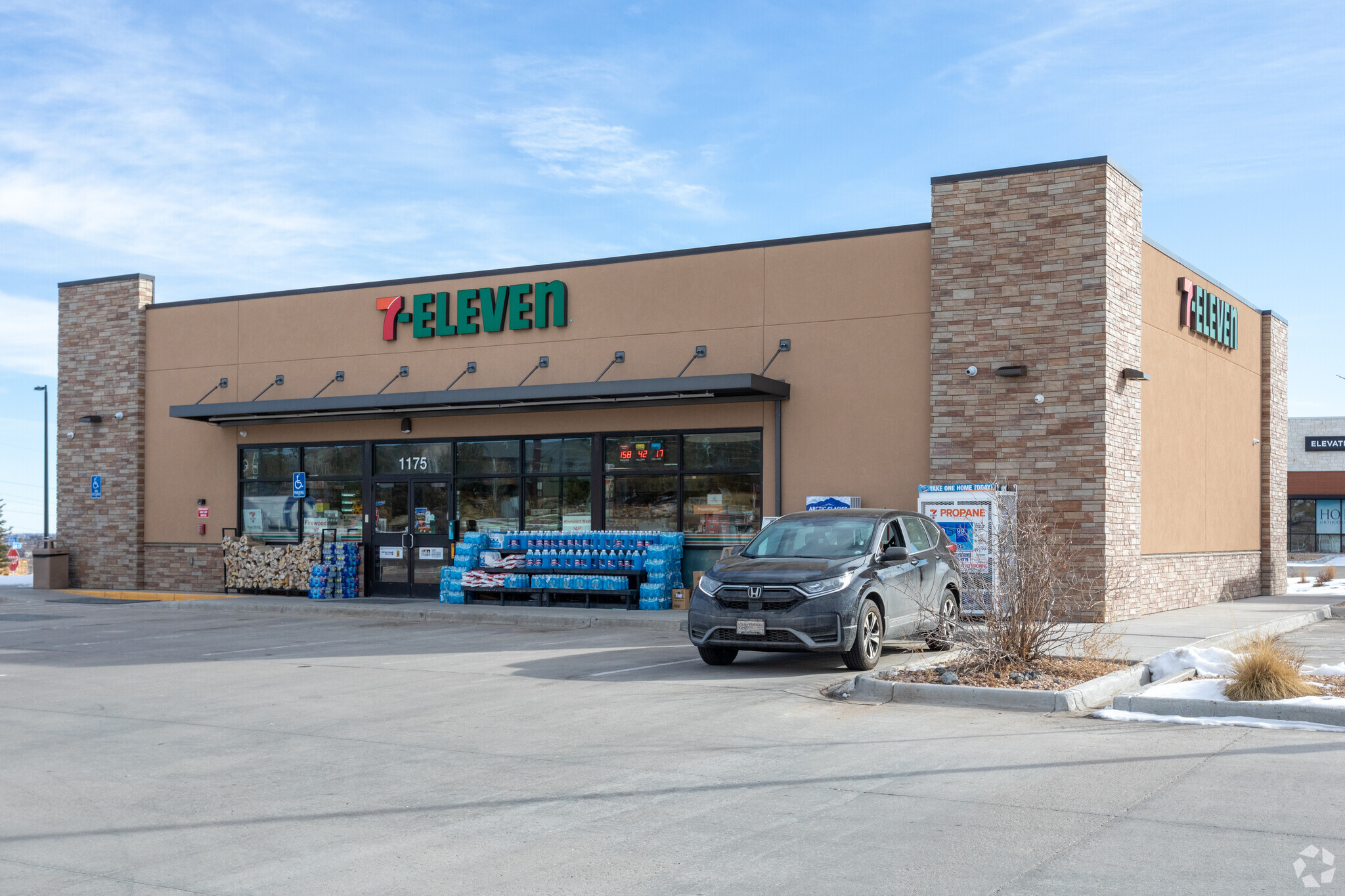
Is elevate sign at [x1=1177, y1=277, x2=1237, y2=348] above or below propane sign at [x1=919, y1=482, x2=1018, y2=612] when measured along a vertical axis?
above

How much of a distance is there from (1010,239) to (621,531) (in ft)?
26.9

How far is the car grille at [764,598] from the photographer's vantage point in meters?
12.0

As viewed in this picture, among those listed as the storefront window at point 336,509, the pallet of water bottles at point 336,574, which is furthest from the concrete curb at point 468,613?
the storefront window at point 336,509

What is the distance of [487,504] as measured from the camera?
2281 cm

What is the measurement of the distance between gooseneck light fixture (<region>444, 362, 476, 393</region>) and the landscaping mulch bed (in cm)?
1339

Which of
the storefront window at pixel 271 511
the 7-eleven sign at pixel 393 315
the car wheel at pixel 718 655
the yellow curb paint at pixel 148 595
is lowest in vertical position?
the yellow curb paint at pixel 148 595

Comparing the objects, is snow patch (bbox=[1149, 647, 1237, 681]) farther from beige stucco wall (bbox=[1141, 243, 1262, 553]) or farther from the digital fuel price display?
the digital fuel price display

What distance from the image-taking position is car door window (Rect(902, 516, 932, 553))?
13.9 metres

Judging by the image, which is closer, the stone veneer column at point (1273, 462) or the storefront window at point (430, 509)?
the storefront window at point (430, 509)

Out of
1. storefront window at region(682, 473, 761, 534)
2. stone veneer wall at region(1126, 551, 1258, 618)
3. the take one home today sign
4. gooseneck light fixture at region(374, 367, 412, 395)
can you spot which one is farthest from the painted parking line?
gooseneck light fixture at region(374, 367, 412, 395)

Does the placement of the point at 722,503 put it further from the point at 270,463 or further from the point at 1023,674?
the point at 270,463

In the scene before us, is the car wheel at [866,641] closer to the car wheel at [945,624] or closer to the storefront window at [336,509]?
the car wheel at [945,624]

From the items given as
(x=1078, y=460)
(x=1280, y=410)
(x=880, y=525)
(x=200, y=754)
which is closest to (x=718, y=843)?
(x=200, y=754)

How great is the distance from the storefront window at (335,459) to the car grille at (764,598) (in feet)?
44.5
